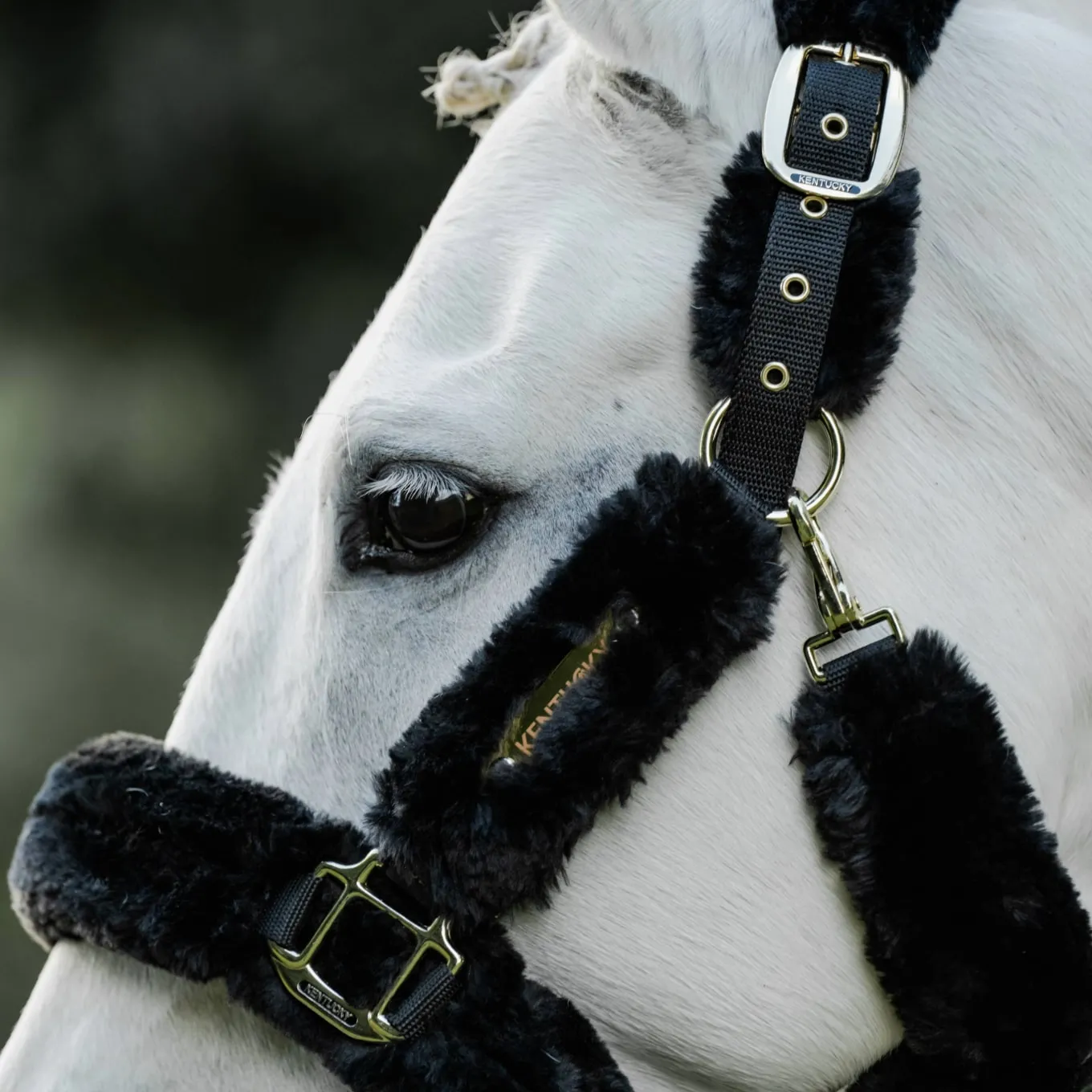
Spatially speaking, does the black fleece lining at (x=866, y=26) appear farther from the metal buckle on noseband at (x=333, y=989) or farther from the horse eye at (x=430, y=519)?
the metal buckle on noseband at (x=333, y=989)

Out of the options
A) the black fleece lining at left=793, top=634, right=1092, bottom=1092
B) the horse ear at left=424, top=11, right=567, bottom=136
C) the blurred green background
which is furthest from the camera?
the blurred green background

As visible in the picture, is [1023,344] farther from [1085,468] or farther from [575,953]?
[575,953]

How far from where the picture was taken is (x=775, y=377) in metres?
0.78

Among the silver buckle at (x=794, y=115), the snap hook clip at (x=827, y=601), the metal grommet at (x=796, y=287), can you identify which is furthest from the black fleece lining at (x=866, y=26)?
the snap hook clip at (x=827, y=601)

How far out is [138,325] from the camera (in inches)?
147

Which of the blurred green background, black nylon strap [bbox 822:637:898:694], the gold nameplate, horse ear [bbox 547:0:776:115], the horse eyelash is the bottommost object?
the blurred green background

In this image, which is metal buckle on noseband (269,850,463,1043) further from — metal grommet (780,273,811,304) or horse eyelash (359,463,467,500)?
metal grommet (780,273,811,304)

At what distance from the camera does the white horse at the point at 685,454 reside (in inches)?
30.7

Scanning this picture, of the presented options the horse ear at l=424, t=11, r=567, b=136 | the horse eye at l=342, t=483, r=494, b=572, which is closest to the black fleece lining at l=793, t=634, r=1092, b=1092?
the horse eye at l=342, t=483, r=494, b=572

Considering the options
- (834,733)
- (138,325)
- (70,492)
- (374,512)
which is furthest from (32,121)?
(834,733)

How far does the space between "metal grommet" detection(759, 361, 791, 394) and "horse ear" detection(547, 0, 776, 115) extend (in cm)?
18

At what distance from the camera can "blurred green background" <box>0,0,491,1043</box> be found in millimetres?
3504

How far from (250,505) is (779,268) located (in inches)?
120

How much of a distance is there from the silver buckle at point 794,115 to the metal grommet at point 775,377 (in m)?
0.11
